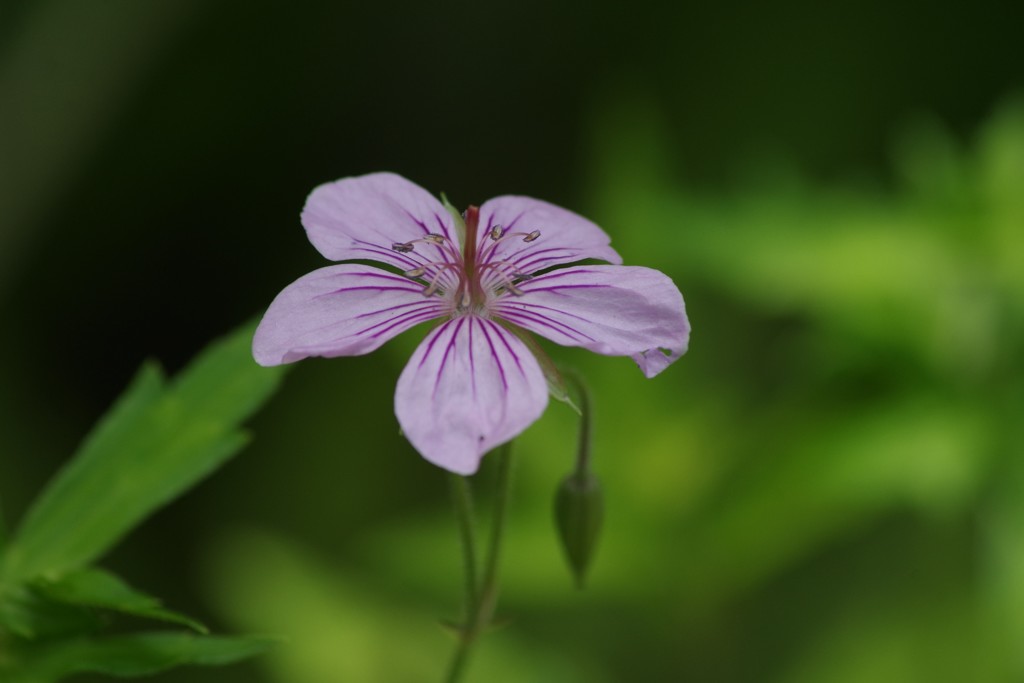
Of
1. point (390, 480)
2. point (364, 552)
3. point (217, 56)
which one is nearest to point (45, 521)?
point (364, 552)

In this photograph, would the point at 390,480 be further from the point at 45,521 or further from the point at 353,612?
the point at 45,521

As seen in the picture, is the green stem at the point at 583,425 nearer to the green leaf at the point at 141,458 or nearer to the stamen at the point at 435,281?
the stamen at the point at 435,281

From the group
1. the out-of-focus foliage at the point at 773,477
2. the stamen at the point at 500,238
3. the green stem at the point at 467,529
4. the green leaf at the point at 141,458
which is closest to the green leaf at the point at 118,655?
the green leaf at the point at 141,458

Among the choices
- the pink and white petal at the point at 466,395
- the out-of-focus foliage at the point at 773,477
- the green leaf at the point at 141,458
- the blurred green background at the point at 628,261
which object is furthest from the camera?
the blurred green background at the point at 628,261

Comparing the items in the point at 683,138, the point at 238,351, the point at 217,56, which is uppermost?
the point at 683,138

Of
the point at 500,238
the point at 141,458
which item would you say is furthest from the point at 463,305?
the point at 141,458

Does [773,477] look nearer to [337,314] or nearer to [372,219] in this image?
[372,219]

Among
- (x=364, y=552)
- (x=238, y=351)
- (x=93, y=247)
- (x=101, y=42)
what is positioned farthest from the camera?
(x=93, y=247)
